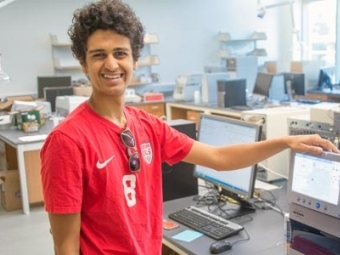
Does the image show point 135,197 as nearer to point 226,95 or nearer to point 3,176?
point 3,176

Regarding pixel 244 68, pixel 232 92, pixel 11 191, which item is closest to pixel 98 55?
pixel 11 191

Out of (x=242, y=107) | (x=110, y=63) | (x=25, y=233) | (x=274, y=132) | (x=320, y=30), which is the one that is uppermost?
(x=320, y=30)

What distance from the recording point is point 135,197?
1.36 meters

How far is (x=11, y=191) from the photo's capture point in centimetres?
462

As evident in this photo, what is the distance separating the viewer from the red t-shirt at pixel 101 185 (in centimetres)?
121

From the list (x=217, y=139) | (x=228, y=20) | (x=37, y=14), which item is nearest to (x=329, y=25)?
(x=228, y=20)

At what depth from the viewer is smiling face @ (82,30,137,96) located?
4.21 ft

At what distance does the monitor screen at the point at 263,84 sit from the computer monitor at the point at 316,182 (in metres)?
4.48

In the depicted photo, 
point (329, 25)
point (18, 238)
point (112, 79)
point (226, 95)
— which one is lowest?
point (18, 238)

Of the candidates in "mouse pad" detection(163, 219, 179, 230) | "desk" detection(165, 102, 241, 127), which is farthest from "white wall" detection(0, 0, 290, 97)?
"mouse pad" detection(163, 219, 179, 230)

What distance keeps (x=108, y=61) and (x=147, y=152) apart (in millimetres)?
333

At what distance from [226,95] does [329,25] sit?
4.59 metres

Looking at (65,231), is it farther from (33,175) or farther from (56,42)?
(56,42)

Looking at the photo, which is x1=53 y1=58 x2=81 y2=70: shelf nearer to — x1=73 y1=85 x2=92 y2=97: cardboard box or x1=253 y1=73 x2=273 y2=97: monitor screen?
x1=73 y1=85 x2=92 y2=97: cardboard box
